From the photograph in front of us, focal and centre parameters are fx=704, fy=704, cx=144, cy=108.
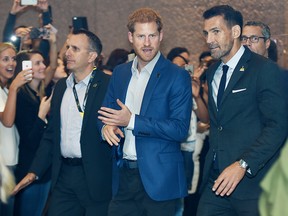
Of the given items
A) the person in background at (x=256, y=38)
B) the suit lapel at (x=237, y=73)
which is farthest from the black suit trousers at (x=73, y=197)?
the person in background at (x=256, y=38)

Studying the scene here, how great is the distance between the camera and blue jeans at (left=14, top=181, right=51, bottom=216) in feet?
19.8

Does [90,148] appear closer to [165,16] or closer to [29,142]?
[29,142]

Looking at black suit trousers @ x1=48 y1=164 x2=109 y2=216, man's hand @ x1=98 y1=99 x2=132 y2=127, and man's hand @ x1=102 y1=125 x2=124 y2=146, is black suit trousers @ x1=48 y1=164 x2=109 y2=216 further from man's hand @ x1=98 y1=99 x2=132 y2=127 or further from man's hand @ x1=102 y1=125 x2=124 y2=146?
man's hand @ x1=98 y1=99 x2=132 y2=127

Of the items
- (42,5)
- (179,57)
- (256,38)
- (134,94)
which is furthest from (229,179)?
(42,5)

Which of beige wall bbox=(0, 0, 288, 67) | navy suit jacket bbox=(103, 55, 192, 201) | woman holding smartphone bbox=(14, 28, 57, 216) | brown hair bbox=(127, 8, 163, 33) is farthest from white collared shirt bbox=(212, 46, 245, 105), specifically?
beige wall bbox=(0, 0, 288, 67)

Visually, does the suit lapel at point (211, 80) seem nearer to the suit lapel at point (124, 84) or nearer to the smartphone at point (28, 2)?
the suit lapel at point (124, 84)

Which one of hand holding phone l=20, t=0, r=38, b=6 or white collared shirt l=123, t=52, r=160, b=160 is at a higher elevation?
hand holding phone l=20, t=0, r=38, b=6

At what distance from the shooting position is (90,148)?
529cm

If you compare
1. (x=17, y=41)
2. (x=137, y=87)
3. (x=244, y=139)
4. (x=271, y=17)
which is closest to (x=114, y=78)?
(x=137, y=87)

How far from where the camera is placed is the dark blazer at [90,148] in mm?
5285

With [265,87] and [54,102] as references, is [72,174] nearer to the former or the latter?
[54,102]

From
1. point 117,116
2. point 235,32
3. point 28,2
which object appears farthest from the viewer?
point 28,2

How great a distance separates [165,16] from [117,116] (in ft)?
15.5

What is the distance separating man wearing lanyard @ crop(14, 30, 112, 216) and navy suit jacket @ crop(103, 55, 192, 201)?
2.01ft
